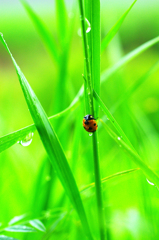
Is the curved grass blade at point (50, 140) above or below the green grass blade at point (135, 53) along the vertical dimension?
below

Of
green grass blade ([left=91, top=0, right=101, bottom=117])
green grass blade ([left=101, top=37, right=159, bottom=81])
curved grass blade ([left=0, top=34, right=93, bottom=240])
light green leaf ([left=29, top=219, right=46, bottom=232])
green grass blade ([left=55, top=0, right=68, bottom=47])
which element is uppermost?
green grass blade ([left=55, top=0, right=68, bottom=47])

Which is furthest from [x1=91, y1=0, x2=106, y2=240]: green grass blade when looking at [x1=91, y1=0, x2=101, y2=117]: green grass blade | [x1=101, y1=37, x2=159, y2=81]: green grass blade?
[x1=101, y1=37, x2=159, y2=81]: green grass blade

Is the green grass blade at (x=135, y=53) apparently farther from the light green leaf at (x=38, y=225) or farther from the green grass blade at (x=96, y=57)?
the light green leaf at (x=38, y=225)

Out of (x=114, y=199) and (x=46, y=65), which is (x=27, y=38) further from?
(x=114, y=199)

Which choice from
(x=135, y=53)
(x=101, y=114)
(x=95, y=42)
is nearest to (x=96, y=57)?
(x=95, y=42)

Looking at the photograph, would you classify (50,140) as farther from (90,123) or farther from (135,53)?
(135,53)

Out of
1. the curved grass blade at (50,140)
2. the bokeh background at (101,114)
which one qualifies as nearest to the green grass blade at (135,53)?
the bokeh background at (101,114)

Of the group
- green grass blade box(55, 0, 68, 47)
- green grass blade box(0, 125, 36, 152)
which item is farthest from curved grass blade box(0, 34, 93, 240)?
green grass blade box(55, 0, 68, 47)

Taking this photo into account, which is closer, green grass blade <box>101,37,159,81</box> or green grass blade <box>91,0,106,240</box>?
green grass blade <box>91,0,106,240</box>

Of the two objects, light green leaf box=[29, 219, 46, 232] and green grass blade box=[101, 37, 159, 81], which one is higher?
green grass blade box=[101, 37, 159, 81]

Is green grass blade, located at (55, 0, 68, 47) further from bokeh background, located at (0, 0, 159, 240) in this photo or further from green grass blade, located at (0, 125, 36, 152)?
green grass blade, located at (0, 125, 36, 152)
